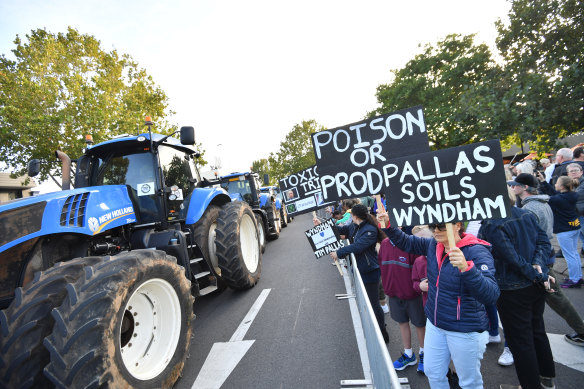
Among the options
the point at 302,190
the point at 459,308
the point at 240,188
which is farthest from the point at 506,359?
the point at 240,188

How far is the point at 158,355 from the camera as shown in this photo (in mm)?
2906

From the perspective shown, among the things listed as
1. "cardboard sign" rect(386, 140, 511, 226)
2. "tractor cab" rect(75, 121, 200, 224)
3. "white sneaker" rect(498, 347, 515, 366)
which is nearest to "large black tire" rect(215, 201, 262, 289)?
"tractor cab" rect(75, 121, 200, 224)

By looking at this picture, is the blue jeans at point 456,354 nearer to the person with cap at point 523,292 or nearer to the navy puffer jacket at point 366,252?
the person with cap at point 523,292

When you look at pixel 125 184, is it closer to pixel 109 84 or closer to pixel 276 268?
pixel 276 268

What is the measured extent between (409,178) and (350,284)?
3.77m

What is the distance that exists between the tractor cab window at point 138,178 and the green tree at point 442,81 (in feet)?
63.4

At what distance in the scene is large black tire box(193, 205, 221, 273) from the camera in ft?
15.5

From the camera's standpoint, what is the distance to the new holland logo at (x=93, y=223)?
10.2 ft

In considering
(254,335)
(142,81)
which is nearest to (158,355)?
(254,335)

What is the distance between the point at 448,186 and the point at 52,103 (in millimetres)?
14194

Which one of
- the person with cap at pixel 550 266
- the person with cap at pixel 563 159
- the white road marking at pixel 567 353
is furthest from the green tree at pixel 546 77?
the white road marking at pixel 567 353

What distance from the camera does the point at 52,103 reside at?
36.2ft

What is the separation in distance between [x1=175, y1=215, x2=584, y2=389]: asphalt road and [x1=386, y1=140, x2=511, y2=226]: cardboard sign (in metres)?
1.85

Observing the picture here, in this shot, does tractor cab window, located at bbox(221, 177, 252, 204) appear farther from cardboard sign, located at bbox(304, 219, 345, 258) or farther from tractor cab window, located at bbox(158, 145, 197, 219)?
cardboard sign, located at bbox(304, 219, 345, 258)
